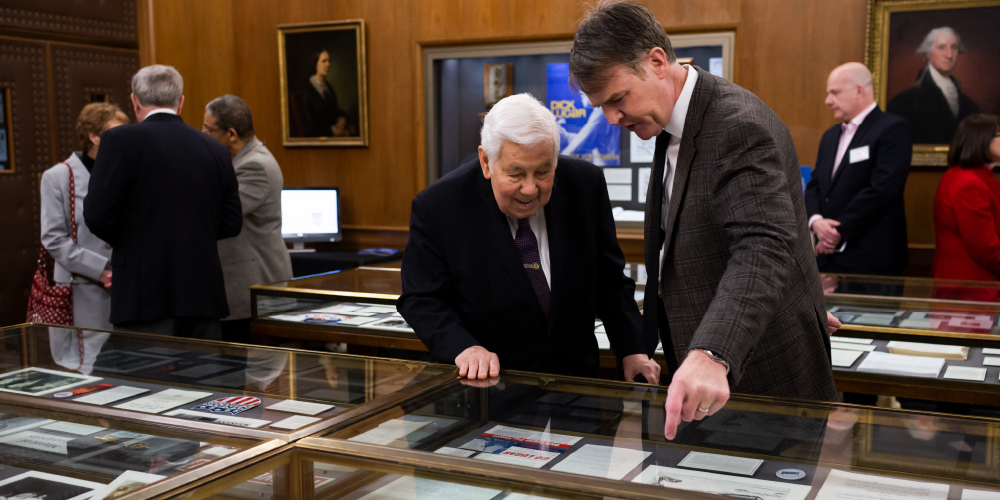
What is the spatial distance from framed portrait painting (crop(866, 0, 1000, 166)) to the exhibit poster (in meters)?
1.93

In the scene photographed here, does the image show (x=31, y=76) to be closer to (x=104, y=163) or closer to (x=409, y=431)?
(x=104, y=163)

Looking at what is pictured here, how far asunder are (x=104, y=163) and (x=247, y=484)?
2500 millimetres

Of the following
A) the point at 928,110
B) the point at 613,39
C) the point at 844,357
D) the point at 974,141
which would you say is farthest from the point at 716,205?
the point at 928,110

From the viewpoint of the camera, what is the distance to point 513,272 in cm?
220

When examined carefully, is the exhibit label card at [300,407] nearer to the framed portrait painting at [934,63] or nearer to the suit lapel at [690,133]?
the suit lapel at [690,133]

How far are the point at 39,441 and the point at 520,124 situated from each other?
1213mm

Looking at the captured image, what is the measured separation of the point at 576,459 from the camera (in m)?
1.50

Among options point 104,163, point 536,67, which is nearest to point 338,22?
point 536,67

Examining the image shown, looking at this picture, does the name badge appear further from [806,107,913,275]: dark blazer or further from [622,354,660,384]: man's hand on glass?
[622,354,660,384]: man's hand on glass

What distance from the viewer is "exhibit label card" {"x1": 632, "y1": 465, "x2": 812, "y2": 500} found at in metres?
1.37

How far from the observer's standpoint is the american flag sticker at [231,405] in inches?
73.0

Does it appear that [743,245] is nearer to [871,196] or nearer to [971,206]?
[971,206]

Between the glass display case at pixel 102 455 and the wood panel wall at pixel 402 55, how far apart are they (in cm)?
505

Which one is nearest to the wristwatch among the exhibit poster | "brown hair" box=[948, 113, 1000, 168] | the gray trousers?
the gray trousers
